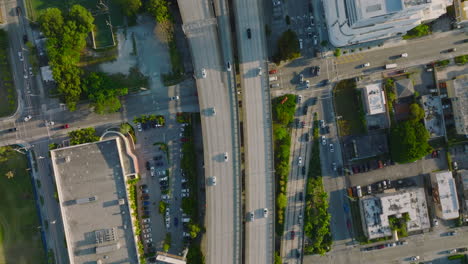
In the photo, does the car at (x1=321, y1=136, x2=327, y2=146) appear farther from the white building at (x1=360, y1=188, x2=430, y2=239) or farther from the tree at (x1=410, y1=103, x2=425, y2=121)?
the tree at (x1=410, y1=103, x2=425, y2=121)

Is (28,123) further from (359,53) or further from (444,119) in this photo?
(444,119)

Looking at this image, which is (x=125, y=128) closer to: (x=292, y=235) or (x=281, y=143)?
(x=281, y=143)

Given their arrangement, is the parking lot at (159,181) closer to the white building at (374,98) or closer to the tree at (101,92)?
the tree at (101,92)

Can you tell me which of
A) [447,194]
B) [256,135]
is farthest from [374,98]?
[256,135]

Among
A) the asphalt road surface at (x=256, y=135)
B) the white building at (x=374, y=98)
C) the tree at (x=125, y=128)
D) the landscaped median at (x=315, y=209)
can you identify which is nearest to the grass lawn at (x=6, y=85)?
the tree at (x=125, y=128)

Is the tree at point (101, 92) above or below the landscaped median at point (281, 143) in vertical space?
above

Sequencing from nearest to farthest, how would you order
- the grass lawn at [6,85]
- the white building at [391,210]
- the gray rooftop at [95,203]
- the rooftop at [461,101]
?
the rooftop at [461,101] < the gray rooftop at [95,203] < the white building at [391,210] < the grass lawn at [6,85]

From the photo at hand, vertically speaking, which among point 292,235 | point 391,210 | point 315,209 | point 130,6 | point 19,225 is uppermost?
point 130,6
